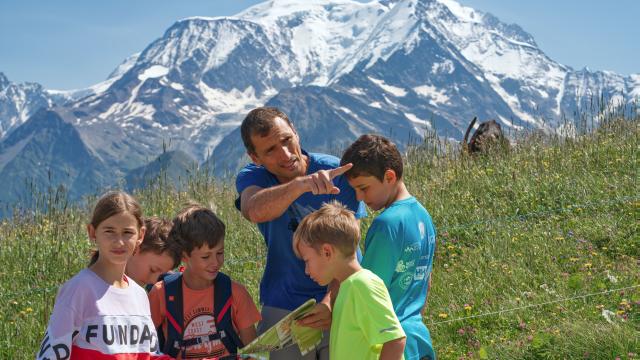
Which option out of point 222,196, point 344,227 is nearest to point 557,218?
point 222,196

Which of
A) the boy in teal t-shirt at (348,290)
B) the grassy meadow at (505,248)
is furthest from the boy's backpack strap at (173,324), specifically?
the grassy meadow at (505,248)

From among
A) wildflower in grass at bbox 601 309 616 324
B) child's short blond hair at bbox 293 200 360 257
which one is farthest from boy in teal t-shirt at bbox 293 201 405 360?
wildflower in grass at bbox 601 309 616 324

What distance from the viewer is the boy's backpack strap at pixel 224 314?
4000mm

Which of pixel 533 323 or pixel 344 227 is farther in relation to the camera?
pixel 533 323

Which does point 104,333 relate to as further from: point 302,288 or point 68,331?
point 302,288

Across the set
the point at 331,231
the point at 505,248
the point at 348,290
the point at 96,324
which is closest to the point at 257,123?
the point at 331,231

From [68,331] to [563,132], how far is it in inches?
394

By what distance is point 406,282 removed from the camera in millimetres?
3818

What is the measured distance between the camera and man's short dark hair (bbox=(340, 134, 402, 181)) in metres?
3.83

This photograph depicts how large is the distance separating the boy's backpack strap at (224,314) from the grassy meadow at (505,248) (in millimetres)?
2083

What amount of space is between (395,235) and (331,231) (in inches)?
13.8

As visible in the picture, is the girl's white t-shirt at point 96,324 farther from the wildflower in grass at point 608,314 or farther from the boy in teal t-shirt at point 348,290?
the wildflower in grass at point 608,314

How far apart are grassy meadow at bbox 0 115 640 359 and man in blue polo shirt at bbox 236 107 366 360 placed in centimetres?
198

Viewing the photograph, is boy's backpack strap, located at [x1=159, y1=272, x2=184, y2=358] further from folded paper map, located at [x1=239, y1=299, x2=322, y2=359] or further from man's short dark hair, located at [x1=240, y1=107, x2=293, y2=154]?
man's short dark hair, located at [x1=240, y1=107, x2=293, y2=154]
